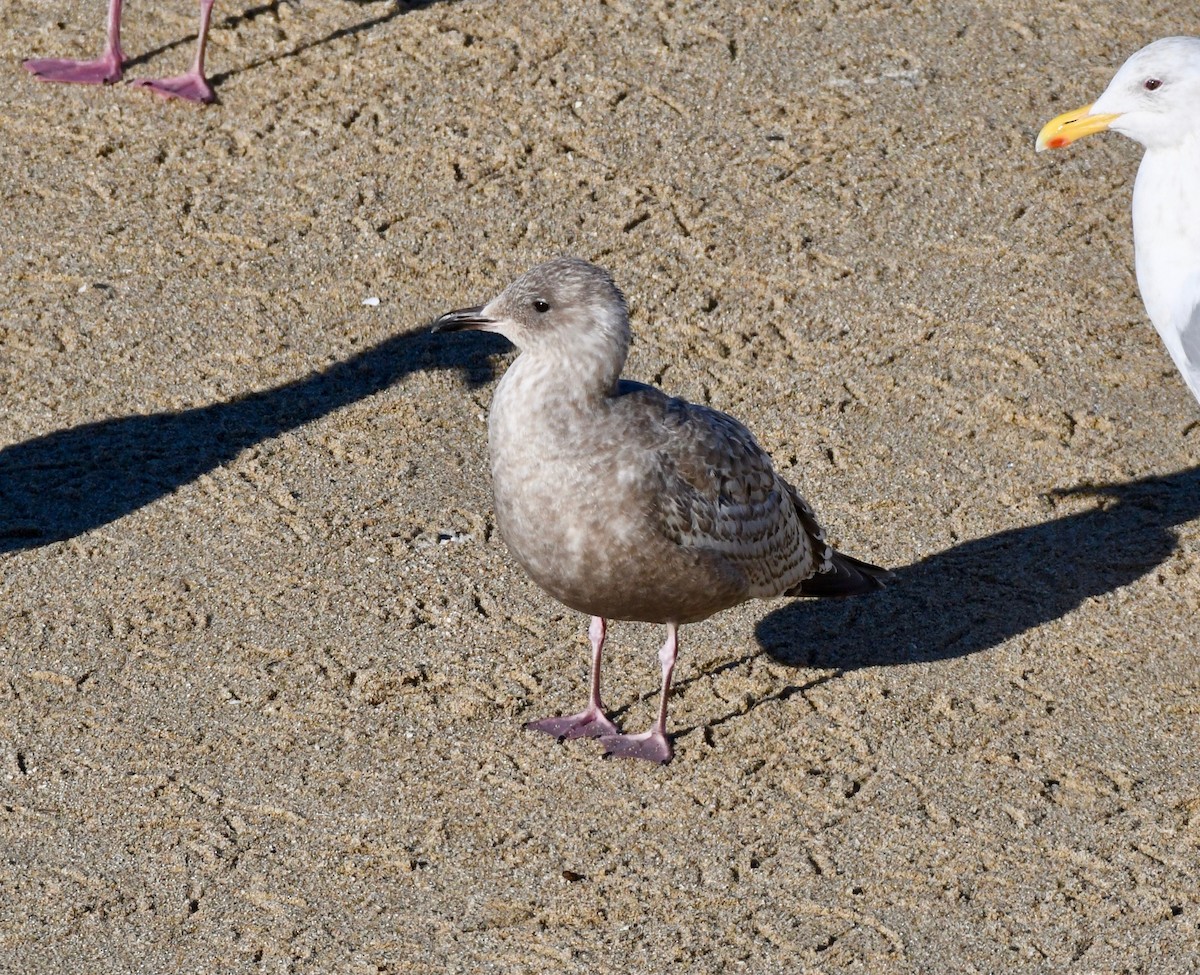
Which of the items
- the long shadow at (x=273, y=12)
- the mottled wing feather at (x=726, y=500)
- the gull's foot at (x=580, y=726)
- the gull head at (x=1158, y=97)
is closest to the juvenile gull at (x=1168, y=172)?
the gull head at (x=1158, y=97)

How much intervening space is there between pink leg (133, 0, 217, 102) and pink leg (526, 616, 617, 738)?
4.04m

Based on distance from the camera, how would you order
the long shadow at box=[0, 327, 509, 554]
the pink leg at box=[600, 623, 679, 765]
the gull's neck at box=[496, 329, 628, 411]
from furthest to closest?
1. the long shadow at box=[0, 327, 509, 554]
2. the pink leg at box=[600, 623, 679, 765]
3. the gull's neck at box=[496, 329, 628, 411]

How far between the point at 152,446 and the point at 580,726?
2.13 m

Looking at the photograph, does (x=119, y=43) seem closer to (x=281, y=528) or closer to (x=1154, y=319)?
(x=281, y=528)

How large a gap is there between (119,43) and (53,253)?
61.7 inches

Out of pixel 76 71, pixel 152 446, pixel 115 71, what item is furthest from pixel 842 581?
pixel 76 71

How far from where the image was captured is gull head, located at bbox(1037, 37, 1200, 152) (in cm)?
534

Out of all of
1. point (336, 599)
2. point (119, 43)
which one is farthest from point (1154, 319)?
point (119, 43)

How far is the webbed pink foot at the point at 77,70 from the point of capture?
8.05 metres

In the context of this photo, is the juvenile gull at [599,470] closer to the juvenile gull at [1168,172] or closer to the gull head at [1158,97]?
the juvenile gull at [1168,172]

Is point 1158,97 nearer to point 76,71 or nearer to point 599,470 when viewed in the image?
point 599,470

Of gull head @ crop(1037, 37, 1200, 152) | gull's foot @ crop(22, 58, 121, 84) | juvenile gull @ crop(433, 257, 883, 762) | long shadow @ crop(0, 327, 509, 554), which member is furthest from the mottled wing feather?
gull's foot @ crop(22, 58, 121, 84)

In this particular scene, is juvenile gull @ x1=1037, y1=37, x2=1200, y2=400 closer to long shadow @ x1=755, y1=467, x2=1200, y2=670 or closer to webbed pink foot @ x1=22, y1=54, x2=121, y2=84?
long shadow @ x1=755, y1=467, x2=1200, y2=670

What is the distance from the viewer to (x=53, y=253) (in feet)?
23.3
